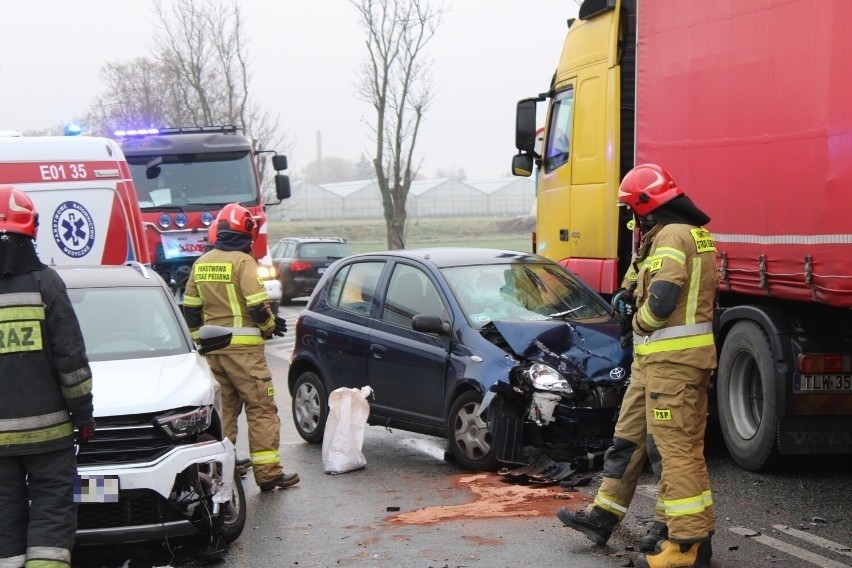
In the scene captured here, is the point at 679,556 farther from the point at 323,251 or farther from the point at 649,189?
the point at 323,251

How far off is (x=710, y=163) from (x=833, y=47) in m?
1.57

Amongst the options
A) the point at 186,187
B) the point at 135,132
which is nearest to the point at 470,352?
the point at 186,187

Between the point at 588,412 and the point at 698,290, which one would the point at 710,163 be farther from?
the point at 698,290

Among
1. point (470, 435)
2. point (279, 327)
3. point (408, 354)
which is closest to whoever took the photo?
point (470, 435)

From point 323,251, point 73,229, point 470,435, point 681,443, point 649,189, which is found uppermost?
point 649,189

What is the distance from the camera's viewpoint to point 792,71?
6.89m

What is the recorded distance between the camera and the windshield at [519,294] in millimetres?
8555

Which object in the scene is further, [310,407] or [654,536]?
[310,407]

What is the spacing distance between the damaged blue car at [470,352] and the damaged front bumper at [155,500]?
2.35 metres

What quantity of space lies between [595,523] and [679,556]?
617mm

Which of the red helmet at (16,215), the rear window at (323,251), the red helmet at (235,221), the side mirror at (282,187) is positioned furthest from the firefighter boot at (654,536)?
the rear window at (323,251)

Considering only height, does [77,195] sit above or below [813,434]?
above

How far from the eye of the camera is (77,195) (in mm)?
11336

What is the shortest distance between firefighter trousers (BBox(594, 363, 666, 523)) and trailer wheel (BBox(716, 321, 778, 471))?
176cm
